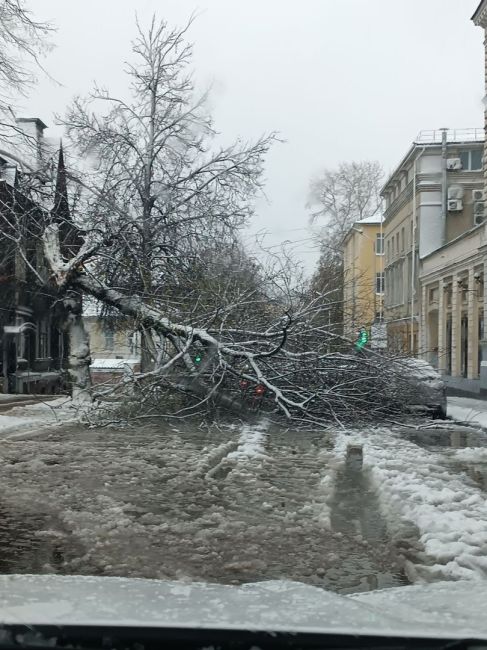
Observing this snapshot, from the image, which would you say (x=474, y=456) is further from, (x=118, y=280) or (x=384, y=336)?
(x=118, y=280)

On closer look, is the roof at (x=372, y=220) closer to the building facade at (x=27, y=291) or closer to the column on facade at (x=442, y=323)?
the column on facade at (x=442, y=323)

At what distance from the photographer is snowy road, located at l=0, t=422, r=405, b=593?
196 inches

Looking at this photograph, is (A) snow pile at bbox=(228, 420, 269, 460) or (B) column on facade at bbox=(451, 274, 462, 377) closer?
(A) snow pile at bbox=(228, 420, 269, 460)

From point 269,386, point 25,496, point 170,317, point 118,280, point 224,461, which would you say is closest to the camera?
point 25,496

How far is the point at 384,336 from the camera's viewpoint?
1852cm

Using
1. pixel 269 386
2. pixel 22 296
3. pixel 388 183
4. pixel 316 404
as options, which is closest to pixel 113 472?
pixel 269 386

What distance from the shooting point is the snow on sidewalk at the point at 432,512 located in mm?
5028

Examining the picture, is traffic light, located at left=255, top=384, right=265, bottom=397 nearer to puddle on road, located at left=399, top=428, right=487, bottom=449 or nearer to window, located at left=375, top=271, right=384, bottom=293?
puddle on road, located at left=399, top=428, right=487, bottom=449

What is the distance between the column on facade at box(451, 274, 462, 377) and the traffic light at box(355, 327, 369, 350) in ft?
58.0

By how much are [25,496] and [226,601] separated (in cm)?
510

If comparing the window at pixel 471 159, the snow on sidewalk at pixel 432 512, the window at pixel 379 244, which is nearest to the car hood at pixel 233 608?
the snow on sidewalk at pixel 432 512

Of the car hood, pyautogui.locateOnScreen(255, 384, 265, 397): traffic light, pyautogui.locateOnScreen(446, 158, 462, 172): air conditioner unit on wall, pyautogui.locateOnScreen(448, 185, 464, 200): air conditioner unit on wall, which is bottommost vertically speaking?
pyautogui.locateOnScreen(255, 384, 265, 397): traffic light

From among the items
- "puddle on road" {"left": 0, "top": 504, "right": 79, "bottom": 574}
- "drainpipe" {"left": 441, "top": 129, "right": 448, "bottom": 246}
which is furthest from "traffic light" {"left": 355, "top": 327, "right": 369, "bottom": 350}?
"drainpipe" {"left": 441, "top": 129, "right": 448, "bottom": 246}

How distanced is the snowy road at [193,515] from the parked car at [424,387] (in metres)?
5.36
